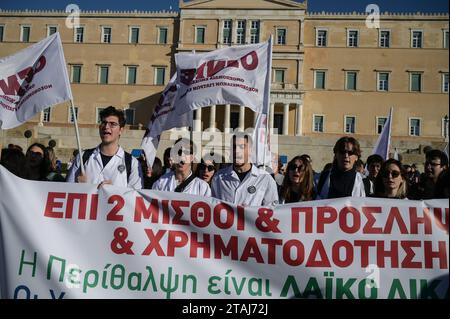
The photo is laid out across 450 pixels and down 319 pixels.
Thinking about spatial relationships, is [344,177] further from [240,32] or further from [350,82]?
[240,32]

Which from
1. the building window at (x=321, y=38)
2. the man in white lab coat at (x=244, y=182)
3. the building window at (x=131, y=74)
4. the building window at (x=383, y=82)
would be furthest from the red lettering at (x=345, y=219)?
the building window at (x=131, y=74)

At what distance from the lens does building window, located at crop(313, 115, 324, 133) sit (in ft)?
136

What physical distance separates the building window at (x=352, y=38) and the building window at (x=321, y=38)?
6.87ft

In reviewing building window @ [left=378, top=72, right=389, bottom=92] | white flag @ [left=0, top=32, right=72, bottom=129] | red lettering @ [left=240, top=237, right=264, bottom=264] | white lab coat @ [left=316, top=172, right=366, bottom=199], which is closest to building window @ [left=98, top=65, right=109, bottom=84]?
building window @ [left=378, top=72, right=389, bottom=92]

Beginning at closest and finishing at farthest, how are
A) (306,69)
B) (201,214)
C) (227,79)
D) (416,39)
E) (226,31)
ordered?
(201,214) → (227,79) → (306,69) → (416,39) → (226,31)

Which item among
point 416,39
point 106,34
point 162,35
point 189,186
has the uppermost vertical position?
point 106,34

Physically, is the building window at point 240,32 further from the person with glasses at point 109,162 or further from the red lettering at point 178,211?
the red lettering at point 178,211

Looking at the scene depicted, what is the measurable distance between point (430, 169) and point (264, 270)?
8.18 feet

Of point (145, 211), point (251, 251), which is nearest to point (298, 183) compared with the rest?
point (251, 251)

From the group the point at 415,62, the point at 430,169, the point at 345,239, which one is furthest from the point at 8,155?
the point at 415,62

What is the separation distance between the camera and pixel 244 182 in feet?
13.6

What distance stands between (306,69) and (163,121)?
125 ft

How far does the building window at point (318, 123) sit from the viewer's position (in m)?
41.4
